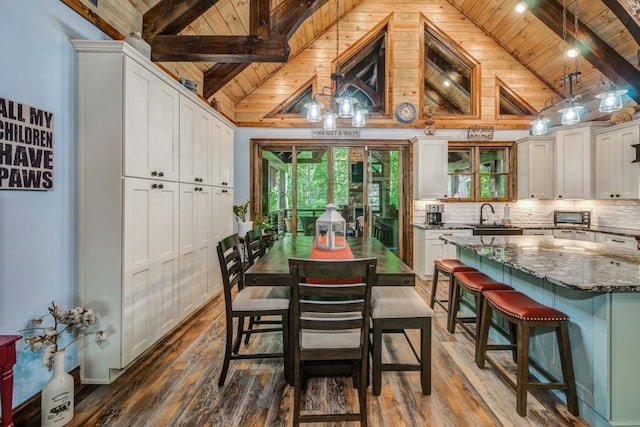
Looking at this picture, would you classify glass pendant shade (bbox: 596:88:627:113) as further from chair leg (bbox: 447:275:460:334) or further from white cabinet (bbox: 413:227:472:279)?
white cabinet (bbox: 413:227:472:279)

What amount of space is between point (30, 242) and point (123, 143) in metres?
0.84

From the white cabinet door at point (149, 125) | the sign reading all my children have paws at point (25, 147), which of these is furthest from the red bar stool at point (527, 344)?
the sign reading all my children have paws at point (25, 147)

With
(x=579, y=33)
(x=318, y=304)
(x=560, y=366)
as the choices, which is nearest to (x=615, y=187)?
(x=579, y=33)

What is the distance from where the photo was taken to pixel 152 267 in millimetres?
2582

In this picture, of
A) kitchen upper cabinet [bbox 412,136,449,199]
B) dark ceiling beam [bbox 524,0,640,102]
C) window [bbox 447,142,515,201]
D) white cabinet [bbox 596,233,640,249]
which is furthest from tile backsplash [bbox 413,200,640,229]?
dark ceiling beam [bbox 524,0,640,102]

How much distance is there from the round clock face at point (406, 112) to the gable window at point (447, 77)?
281 millimetres

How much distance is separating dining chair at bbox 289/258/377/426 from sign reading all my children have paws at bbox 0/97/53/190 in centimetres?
166

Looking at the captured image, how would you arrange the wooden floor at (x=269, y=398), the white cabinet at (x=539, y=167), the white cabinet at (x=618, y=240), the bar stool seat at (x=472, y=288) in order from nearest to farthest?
the wooden floor at (x=269, y=398)
the bar stool seat at (x=472, y=288)
the white cabinet at (x=618, y=240)
the white cabinet at (x=539, y=167)

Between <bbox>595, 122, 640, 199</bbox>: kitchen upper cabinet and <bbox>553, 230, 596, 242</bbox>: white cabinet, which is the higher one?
<bbox>595, 122, 640, 199</bbox>: kitchen upper cabinet

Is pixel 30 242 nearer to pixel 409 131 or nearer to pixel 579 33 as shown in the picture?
pixel 409 131

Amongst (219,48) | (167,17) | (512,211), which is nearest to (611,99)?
(512,211)

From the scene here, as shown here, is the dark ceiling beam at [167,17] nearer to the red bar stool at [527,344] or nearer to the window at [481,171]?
the red bar stool at [527,344]

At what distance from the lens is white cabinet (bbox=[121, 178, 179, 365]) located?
2.28 metres

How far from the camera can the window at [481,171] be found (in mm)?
5445
